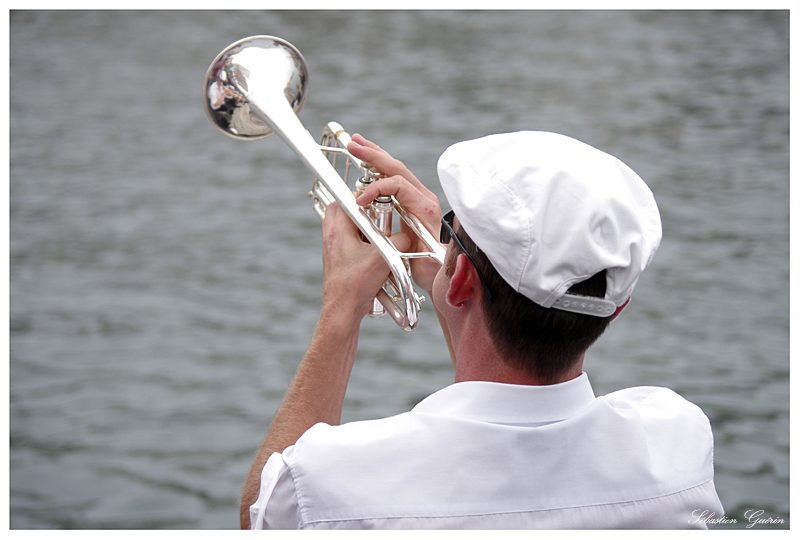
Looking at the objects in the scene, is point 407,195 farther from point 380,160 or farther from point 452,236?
point 452,236

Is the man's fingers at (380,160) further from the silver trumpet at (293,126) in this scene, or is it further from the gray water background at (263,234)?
the gray water background at (263,234)

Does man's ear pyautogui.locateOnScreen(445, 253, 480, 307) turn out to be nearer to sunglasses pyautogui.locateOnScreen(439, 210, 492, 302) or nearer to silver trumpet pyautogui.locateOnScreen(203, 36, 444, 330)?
A: sunglasses pyautogui.locateOnScreen(439, 210, 492, 302)

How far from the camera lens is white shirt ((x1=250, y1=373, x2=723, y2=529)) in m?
1.40

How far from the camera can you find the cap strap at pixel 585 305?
4.69 ft

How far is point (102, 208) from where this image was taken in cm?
775

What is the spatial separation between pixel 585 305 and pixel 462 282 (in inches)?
9.5

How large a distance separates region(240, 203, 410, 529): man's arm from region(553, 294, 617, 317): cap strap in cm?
59

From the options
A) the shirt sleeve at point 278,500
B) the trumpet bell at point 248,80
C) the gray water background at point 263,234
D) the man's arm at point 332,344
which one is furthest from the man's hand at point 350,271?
the gray water background at point 263,234

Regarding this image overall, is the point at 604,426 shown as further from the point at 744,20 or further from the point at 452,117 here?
the point at 744,20

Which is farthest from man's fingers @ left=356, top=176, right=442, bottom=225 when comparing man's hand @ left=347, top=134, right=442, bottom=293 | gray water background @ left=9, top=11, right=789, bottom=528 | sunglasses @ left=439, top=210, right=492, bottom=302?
gray water background @ left=9, top=11, right=789, bottom=528

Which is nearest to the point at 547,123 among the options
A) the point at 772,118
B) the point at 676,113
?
the point at 676,113
